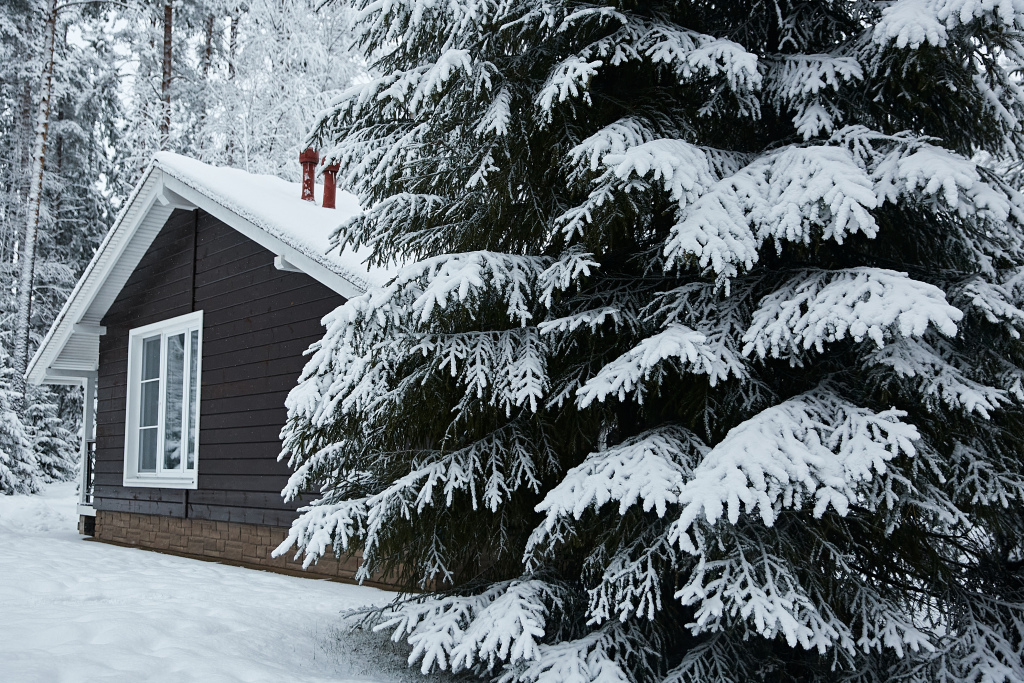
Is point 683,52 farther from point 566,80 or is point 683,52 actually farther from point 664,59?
point 566,80

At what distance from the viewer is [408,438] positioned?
415 cm

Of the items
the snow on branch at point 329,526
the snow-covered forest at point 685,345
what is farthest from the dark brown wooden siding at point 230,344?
the snow on branch at point 329,526

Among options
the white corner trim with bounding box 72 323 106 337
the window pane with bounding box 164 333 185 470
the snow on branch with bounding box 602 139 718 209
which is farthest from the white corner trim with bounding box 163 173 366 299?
the snow on branch with bounding box 602 139 718 209

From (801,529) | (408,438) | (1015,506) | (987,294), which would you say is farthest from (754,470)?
(408,438)

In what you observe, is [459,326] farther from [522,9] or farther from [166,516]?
[166,516]

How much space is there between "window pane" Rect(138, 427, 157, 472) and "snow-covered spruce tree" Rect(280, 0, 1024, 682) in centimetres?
622

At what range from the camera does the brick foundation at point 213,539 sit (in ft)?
23.2

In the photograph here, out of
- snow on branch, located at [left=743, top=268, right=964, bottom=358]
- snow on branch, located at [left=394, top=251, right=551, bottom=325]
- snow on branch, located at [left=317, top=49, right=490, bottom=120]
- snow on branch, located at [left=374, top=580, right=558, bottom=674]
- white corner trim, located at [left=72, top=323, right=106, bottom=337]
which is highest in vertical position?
snow on branch, located at [left=317, top=49, right=490, bottom=120]

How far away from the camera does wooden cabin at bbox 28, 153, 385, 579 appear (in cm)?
741

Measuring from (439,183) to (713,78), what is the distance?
4.71 ft

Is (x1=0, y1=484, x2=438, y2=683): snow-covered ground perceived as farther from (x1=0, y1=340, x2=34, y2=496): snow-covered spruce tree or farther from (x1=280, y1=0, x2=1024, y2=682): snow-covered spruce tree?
(x1=0, y1=340, x2=34, y2=496): snow-covered spruce tree

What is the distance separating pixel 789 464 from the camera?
2.78 meters

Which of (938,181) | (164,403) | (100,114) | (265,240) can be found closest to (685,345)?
(938,181)

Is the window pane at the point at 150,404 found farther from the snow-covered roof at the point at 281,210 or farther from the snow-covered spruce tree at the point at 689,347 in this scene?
the snow-covered spruce tree at the point at 689,347
